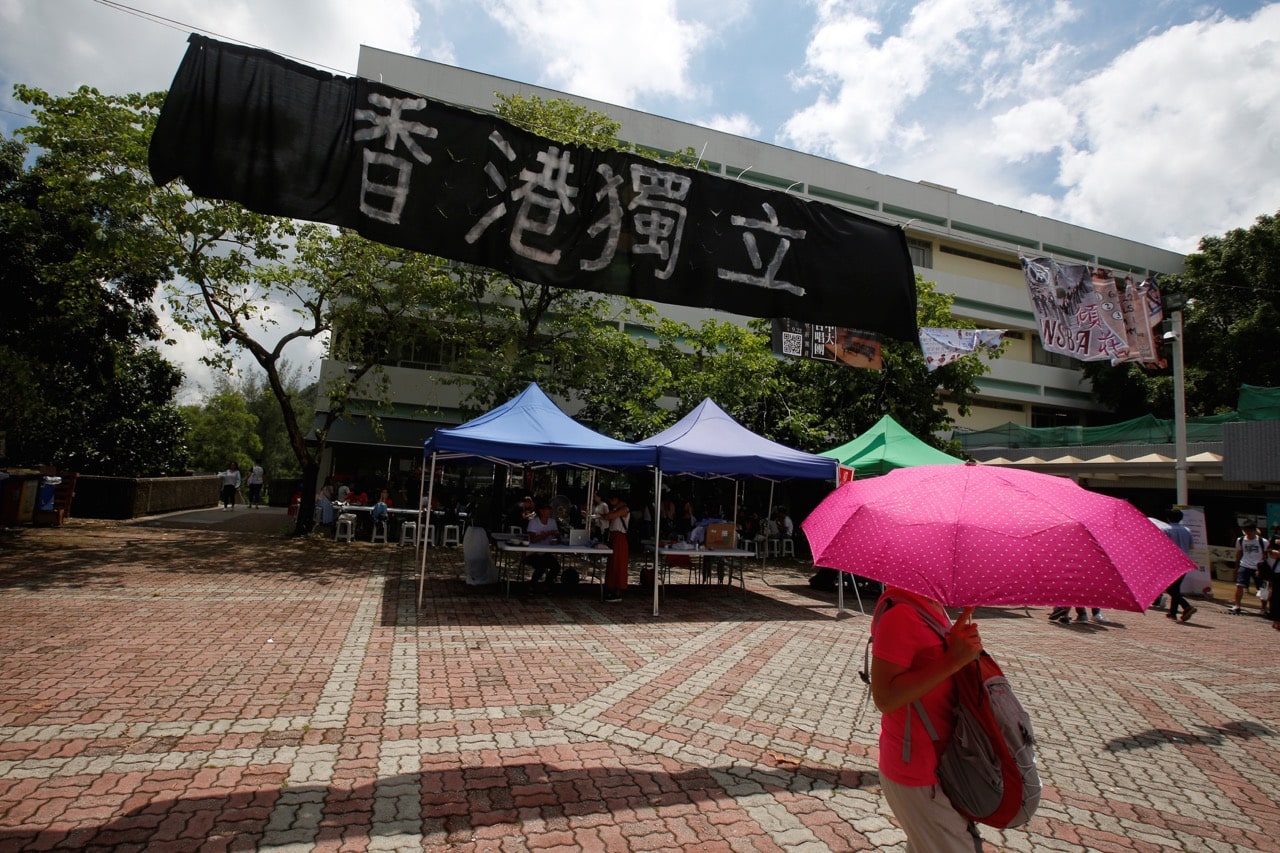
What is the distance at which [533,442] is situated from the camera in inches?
372

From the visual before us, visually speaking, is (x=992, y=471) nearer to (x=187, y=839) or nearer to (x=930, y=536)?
(x=930, y=536)

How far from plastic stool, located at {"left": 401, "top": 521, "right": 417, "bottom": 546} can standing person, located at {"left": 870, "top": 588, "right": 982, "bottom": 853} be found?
50.4 feet

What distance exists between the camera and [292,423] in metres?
16.2

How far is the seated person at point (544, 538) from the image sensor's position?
409 inches

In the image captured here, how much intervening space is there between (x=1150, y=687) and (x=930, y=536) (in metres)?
6.64

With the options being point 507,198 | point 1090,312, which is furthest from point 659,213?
point 1090,312

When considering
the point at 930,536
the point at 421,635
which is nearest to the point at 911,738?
the point at 930,536

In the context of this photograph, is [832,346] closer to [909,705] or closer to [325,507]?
[325,507]

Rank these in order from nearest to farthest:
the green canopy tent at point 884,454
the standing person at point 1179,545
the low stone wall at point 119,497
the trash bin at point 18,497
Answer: the standing person at point 1179,545, the green canopy tent at point 884,454, the trash bin at point 18,497, the low stone wall at point 119,497

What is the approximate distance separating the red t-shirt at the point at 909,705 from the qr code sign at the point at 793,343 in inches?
593

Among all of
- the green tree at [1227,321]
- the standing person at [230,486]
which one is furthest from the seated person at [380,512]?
the green tree at [1227,321]

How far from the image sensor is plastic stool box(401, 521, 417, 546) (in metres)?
16.5

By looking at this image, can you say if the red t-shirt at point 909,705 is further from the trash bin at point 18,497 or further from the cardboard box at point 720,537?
the trash bin at point 18,497

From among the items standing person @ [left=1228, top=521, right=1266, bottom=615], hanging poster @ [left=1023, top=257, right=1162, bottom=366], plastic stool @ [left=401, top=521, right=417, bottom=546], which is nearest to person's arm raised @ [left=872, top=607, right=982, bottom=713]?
hanging poster @ [left=1023, top=257, right=1162, bottom=366]
